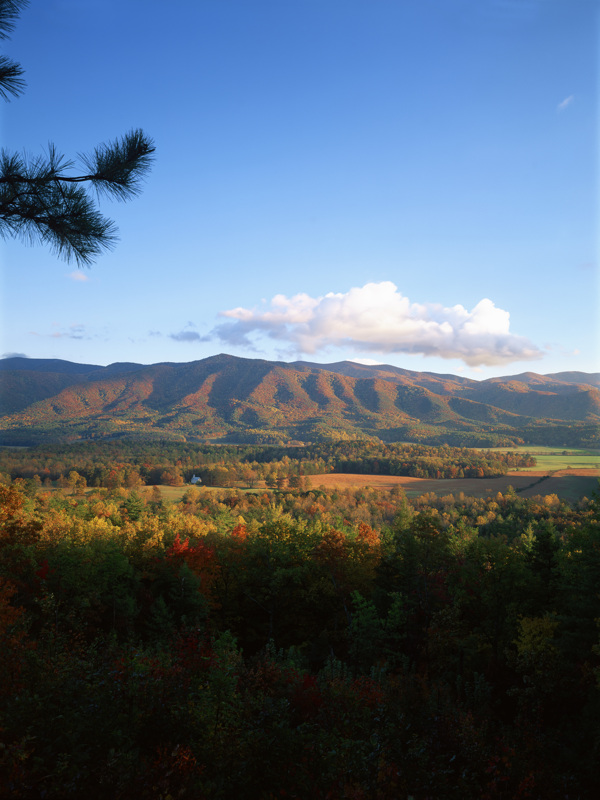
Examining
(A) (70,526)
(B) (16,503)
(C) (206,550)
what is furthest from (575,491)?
(B) (16,503)

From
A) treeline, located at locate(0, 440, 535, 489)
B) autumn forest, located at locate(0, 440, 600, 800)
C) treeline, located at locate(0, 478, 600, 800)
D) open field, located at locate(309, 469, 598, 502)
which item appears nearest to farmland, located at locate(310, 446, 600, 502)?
open field, located at locate(309, 469, 598, 502)

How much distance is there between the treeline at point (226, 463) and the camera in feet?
319

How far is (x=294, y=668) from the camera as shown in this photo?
12258 mm

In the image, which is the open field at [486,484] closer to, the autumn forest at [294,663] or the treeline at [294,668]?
the autumn forest at [294,663]

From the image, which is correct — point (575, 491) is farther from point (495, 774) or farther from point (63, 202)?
point (63, 202)

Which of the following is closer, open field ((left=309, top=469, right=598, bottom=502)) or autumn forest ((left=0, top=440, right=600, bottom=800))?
autumn forest ((left=0, top=440, right=600, bottom=800))

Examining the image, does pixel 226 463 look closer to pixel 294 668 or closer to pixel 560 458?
pixel 560 458

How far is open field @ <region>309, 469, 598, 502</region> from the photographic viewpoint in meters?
88.0

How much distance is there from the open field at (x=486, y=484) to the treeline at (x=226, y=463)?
7.49 meters

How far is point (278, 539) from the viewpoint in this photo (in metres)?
27.9

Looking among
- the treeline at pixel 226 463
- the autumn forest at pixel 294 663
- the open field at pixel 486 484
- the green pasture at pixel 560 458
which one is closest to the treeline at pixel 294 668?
the autumn forest at pixel 294 663

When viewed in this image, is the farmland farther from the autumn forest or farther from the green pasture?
the autumn forest


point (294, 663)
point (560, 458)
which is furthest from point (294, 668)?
point (560, 458)

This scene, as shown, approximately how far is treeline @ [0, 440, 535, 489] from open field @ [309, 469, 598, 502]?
24.6 feet
